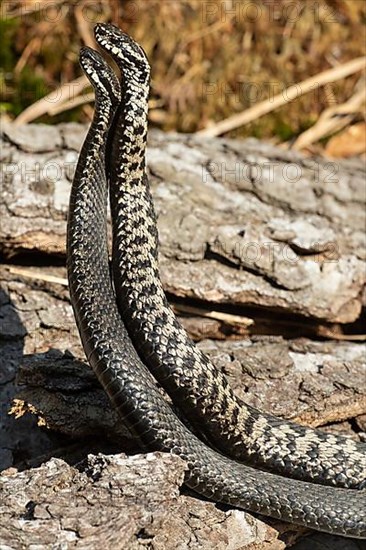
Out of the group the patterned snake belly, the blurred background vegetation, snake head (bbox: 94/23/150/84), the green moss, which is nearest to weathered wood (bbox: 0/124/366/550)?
the patterned snake belly

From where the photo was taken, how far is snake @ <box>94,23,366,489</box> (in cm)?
512

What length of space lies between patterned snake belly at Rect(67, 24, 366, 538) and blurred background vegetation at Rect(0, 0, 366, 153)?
15.0 feet

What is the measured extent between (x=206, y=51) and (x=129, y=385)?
6195 millimetres

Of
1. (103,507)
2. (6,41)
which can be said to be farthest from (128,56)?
(6,41)

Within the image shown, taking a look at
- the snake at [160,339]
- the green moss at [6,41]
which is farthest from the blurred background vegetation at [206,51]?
the snake at [160,339]

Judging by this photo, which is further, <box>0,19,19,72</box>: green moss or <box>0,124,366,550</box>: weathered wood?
<box>0,19,19,72</box>: green moss

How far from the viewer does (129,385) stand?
491cm

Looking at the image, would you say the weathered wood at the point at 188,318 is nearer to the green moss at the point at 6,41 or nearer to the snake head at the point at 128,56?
the snake head at the point at 128,56

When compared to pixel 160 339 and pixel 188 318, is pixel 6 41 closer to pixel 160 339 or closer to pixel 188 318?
pixel 188 318

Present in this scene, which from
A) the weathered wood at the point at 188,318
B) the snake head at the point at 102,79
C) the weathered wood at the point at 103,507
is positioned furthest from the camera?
the snake head at the point at 102,79

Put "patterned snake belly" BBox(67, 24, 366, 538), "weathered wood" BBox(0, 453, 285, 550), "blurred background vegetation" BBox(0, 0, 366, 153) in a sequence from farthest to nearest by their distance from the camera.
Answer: "blurred background vegetation" BBox(0, 0, 366, 153) → "patterned snake belly" BBox(67, 24, 366, 538) → "weathered wood" BBox(0, 453, 285, 550)

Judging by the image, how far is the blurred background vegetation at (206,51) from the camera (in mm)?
9898

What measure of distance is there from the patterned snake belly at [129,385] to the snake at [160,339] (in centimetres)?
10

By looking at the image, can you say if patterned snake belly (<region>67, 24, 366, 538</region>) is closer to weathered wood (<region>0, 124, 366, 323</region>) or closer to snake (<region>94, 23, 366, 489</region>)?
snake (<region>94, 23, 366, 489</region>)
